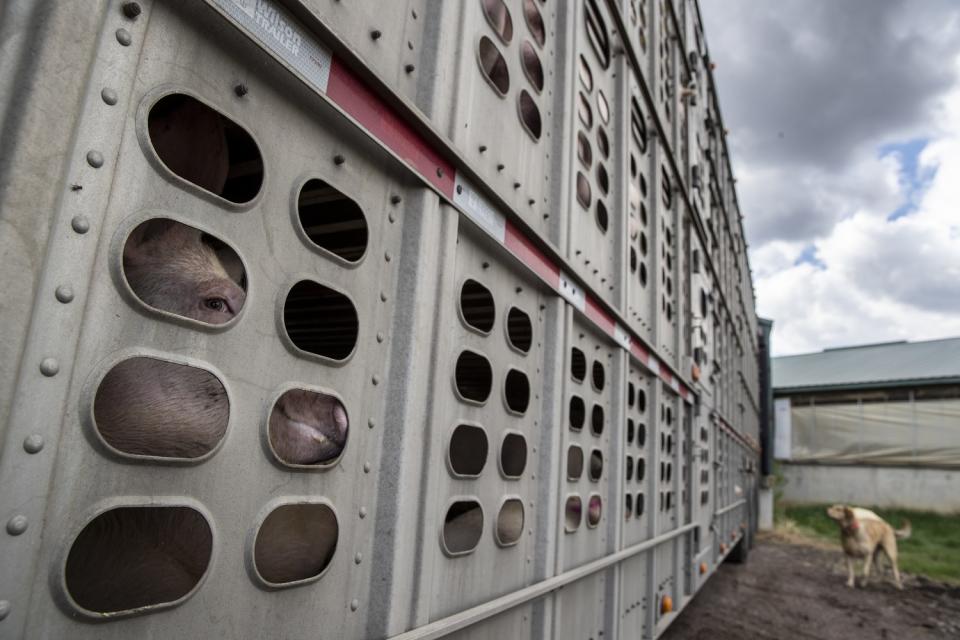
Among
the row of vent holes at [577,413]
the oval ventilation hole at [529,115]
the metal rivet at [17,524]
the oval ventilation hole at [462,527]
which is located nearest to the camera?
the metal rivet at [17,524]

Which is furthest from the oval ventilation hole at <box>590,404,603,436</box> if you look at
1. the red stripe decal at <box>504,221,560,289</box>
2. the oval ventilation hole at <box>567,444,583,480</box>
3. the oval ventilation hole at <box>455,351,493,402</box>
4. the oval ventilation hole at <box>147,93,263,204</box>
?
the oval ventilation hole at <box>147,93,263,204</box>

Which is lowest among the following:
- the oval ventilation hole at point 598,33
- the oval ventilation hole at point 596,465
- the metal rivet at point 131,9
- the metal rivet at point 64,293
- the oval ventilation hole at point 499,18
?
the oval ventilation hole at point 596,465

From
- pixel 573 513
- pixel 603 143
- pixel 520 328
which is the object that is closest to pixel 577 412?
pixel 573 513

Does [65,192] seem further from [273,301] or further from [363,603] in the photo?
[363,603]

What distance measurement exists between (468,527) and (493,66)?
1.83 meters

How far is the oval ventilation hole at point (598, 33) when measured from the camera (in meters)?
3.71

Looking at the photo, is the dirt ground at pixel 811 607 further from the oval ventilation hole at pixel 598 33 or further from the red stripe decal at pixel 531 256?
the oval ventilation hole at pixel 598 33

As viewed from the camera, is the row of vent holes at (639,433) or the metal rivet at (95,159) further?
the row of vent holes at (639,433)

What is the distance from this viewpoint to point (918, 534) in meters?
15.5

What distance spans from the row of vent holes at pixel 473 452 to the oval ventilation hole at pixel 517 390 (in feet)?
0.52

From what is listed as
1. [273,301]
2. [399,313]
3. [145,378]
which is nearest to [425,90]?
[399,313]

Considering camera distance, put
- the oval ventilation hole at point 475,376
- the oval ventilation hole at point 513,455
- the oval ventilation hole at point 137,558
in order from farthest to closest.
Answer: the oval ventilation hole at point 513,455
the oval ventilation hole at point 475,376
the oval ventilation hole at point 137,558

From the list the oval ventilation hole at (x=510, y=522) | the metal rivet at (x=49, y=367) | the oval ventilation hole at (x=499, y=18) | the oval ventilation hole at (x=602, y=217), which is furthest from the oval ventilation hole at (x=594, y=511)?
the metal rivet at (x=49, y=367)

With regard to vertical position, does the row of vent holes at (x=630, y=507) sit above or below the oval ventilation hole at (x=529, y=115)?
below
